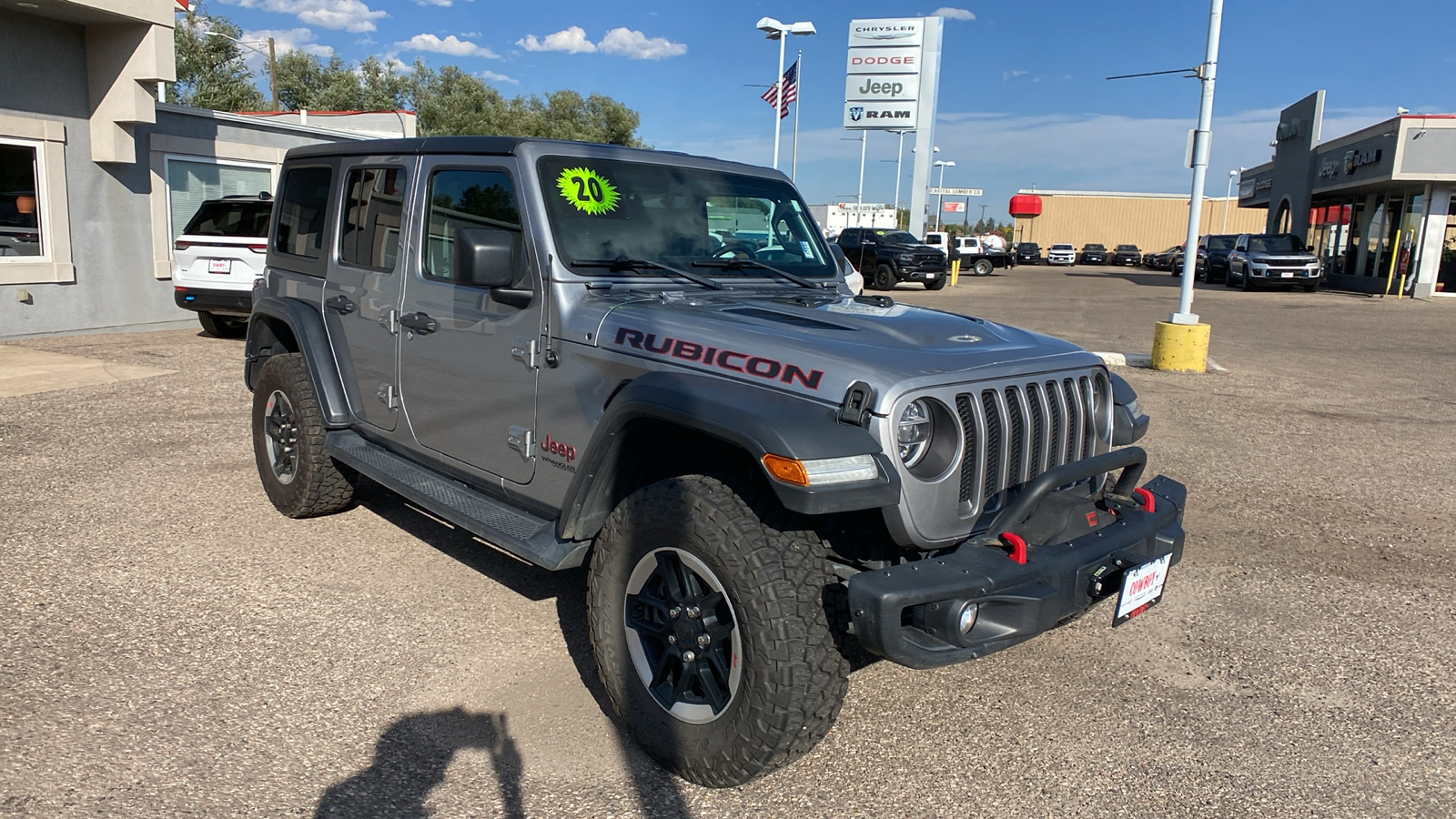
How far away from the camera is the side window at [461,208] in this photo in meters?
3.81

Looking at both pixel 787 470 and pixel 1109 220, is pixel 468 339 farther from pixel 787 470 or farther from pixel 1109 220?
pixel 1109 220

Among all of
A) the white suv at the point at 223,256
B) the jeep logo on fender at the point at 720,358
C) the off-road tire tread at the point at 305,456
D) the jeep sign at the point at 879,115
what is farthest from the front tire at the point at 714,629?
the jeep sign at the point at 879,115

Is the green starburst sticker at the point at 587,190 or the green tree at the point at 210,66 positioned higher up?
the green tree at the point at 210,66

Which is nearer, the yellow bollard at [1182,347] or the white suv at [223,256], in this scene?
the white suv at [223,256]

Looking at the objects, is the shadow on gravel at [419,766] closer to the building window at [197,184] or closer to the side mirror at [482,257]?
the side mirror at [482,257]

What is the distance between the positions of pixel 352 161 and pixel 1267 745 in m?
4.51

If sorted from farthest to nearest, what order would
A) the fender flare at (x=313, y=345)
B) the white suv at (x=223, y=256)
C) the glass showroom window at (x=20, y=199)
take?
the glass showroom window at (x=20, y=199) < the white suv at (x=223, y=256) < the fender flare at (x=313, y=345)

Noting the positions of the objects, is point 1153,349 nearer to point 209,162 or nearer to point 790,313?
point 790,313

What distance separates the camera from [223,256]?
11.2 metres

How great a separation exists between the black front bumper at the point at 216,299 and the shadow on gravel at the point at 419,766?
9245mm

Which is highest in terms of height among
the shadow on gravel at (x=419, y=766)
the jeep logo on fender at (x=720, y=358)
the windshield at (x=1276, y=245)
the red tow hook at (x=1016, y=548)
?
the windshield at (x=1276, y=245)

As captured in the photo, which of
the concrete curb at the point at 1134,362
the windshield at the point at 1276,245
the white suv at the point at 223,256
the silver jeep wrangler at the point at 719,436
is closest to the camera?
the silver jeep wrangler at the point at 719,436

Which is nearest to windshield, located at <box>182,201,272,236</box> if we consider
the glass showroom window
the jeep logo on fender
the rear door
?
the glass showroom window

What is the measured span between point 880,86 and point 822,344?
40.8 metres
